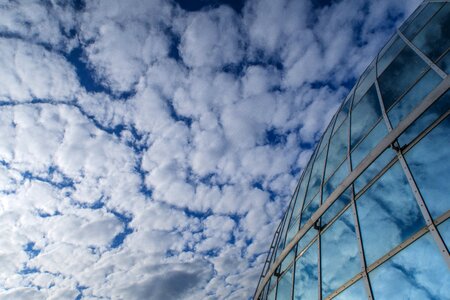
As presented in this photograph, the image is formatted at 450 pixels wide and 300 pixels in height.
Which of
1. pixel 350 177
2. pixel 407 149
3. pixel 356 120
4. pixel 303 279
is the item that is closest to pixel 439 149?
pixel 407 149

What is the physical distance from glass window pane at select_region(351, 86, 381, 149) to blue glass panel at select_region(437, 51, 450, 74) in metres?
1.91

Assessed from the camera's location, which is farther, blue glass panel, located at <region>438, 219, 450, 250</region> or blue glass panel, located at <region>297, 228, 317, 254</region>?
blue glass panel, located at <region>297, 228, 317, 254</region>

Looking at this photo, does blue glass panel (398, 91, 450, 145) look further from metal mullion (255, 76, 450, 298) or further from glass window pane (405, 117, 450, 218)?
glass window pane (405, 117, 450, 218)

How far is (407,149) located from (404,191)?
960 millimetres

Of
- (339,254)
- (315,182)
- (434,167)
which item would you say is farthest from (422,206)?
(315,182)

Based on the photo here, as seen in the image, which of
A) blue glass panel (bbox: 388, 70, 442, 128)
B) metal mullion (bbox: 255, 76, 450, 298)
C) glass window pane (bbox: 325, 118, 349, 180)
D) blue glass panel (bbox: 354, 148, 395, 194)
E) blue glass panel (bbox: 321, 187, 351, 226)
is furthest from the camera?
glass window pane (bbox: 325, 118, 349, 180)

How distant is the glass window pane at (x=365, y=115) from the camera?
796 centimetres

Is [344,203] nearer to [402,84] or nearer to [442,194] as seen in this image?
[442,194]

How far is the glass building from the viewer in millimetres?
4445

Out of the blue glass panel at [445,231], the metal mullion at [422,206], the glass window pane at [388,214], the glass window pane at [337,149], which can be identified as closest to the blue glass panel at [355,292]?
A: the glass window pane at [388,214]

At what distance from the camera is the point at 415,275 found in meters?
4.31

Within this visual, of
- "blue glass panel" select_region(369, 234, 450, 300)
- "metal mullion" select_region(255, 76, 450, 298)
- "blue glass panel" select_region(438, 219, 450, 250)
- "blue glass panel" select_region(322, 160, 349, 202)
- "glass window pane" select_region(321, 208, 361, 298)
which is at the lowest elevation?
"blue glass panel" select_region(369, 234, 450, 300)

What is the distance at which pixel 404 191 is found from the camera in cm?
520

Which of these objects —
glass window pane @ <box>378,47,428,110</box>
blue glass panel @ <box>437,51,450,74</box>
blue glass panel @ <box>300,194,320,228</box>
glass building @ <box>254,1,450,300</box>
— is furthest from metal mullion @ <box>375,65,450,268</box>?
blue glass panel @ <box>300,194,320,228</box>
